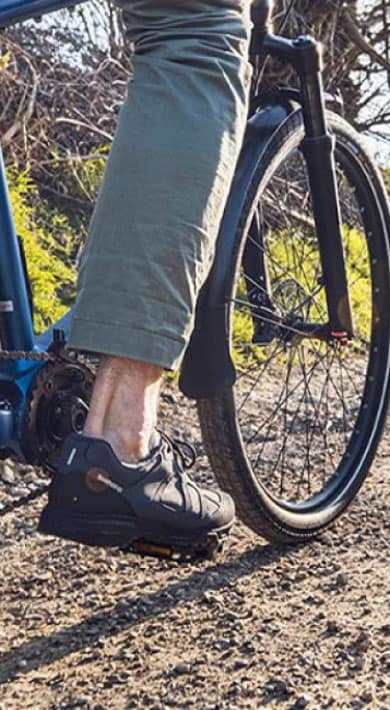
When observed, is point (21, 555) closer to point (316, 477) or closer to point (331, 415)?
point (316, 477)

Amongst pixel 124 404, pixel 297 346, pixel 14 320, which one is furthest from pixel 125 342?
pixel 297 346

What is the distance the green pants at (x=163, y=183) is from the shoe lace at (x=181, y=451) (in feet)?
1.01

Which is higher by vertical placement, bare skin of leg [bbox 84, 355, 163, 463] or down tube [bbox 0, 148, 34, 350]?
down tube [bbox 0, 148, 34, 350]

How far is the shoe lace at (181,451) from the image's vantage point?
1.81 meters

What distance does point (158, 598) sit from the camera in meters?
2.08

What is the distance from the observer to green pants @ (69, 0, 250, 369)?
151cm

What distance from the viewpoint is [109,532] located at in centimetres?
165

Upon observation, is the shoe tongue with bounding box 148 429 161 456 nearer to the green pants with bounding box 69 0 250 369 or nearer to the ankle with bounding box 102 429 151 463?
the ankle with bounding box 102 429 151 463

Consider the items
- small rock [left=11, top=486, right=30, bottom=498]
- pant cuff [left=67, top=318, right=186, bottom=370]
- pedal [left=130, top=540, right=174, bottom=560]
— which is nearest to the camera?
pant cuff [left=67, top=318, right=186, bottom=370]

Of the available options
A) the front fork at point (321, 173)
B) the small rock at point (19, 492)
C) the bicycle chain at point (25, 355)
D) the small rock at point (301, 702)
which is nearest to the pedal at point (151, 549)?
the small rock at point (301, 702)

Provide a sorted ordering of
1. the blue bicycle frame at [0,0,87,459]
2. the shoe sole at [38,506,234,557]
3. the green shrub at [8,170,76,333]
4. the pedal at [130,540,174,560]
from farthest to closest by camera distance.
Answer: the green shrub at [8,170,76,333] < the blue bicycle frame at [0,0,87,459] < the pedal at [130,540,174,560] < the shoe sole at [38,506,234,557]

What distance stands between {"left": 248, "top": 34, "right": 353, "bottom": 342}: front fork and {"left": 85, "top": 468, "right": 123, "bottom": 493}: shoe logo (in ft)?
3.12

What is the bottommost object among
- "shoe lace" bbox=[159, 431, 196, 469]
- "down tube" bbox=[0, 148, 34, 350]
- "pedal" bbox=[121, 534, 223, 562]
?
"pedal" bbox=[121, 534, 223, 562]

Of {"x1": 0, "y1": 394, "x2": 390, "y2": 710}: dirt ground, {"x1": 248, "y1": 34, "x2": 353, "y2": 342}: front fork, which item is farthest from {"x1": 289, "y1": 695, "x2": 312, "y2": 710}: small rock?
{"x1": 248, "y1": 34, "x2": 353, "y2": 342}: front fork
